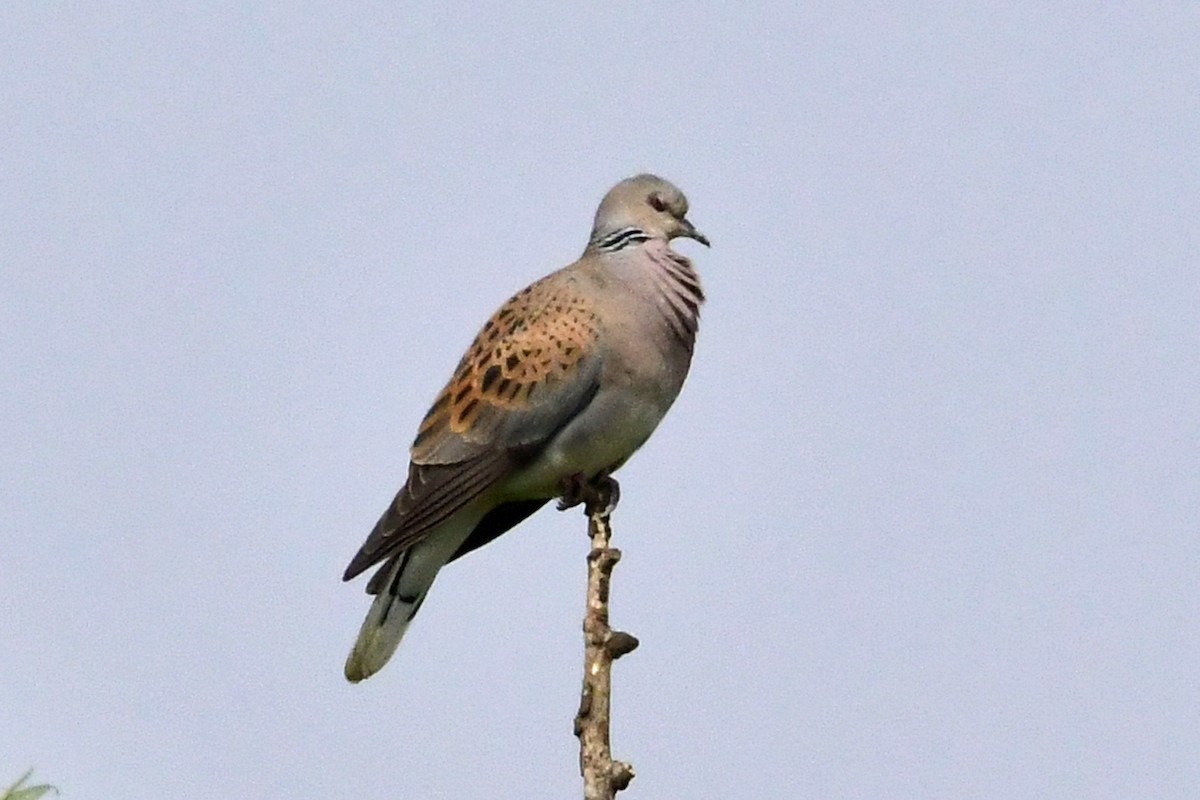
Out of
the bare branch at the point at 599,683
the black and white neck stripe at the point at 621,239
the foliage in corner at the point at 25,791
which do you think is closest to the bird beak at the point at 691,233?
the black and white neck stripe at the point at 621,239

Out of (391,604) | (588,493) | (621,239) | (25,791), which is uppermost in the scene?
(621,239)

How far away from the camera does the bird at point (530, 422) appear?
6.43m

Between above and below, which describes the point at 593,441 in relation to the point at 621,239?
below

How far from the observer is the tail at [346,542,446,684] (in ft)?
20.9

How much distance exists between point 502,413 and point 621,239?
0.94 metres

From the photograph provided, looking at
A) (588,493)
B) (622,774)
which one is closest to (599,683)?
(622,774)

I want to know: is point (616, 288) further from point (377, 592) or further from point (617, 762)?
point (617, 762)

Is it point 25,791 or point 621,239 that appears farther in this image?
point 621,239

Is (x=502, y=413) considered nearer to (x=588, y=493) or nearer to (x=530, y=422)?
(x=530, y=422)

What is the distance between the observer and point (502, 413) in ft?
21.5

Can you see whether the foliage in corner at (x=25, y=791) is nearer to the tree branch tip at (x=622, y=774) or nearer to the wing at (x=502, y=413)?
the tree branch tip at (x=622, y=774)

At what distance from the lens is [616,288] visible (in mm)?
6750

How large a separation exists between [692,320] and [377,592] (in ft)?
4.42

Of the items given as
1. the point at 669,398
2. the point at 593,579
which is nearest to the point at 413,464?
the point at 669,398
